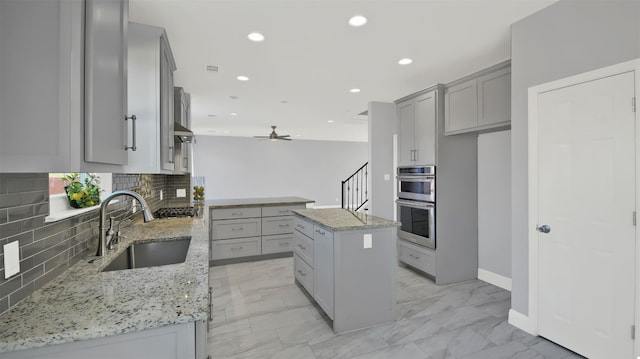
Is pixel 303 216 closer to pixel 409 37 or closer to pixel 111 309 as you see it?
pixel 409 37

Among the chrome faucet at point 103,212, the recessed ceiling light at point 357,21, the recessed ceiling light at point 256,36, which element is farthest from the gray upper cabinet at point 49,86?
the recessed ceiling light at point 357,21

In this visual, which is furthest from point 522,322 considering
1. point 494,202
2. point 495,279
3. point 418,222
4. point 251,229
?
point 251,229

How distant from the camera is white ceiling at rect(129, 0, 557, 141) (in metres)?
2.11

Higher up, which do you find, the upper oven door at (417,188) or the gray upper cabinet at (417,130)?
Answer: the gray upper cabinet at (417,130)

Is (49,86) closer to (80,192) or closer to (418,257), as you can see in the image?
(80,192)

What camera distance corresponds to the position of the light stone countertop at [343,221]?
2.52 meters

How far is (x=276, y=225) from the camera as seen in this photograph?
15.2ft

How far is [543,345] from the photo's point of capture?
7.47ft

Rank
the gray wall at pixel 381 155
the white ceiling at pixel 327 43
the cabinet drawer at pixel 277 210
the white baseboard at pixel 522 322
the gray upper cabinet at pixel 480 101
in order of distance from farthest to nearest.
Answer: the gray wall at pixel 381 155 → the cabinet drawer at pixel 277 210 → the gray upper cabinet at pixel 480 101 → the white baseboard at pixel 522 322 → the white ceiling at pixel 327 43

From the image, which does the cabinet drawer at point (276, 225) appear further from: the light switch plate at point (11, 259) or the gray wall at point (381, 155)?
the light switch plate at point (11, 259)

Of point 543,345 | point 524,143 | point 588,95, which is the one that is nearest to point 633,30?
point 588,95

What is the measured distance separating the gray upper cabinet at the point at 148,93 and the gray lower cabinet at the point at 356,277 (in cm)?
147

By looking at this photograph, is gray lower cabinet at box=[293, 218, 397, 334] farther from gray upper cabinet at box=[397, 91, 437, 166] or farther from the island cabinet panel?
the island cabinet panel

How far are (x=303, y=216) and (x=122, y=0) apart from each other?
2.28 metres
